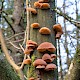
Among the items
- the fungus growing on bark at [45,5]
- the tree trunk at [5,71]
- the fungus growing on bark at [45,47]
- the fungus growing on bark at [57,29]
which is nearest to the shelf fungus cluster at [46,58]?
the fungus growing on bark at [45,47]

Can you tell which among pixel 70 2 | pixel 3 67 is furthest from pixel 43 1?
pixel 70 2

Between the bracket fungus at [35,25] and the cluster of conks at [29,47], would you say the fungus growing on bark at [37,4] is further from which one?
the cluster of conks at [29,47]

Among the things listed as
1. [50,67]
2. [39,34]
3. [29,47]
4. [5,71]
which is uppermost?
[5,71]

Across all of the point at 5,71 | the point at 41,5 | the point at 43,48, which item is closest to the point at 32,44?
the point at 43,48

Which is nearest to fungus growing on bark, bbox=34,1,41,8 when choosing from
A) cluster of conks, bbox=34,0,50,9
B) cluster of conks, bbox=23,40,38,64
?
cluster of conks, bbox=34,0,50,9

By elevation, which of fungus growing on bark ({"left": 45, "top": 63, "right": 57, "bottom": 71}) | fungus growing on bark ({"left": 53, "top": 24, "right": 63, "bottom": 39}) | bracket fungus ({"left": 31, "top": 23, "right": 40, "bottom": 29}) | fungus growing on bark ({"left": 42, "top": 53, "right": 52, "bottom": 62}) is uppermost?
bracket fungus ({"left": 31, "top": 23, "right": 40, "bottom": 29})

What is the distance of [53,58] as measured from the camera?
5.98 feet

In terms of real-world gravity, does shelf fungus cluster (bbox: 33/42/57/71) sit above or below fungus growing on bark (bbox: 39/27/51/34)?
below

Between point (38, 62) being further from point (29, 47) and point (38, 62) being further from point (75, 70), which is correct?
point (75, 70)

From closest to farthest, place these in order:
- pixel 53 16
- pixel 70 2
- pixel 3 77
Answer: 1. pixel 3 77
2. pixel 53 16
3. pixel 70 2

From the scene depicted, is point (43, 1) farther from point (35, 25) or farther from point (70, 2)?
point (70, 2)

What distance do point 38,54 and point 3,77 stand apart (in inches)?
42.5

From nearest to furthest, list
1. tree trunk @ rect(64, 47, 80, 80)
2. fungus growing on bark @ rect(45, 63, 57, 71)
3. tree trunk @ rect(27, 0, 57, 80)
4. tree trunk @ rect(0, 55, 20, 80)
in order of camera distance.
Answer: tree trunk @ rect(0, 55, 20, 80) < tree trunk @ rect(64, 47, 80, 80) < fungus growing on bark @ rect(45, 63, 57, 71) < tree trunk @ rect(27, 0, 57, 80)

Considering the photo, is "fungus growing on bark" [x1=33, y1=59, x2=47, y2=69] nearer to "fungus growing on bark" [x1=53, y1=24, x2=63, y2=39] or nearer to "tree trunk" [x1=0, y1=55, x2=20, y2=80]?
"fungus growing on bark" [x1=53, y1=24, x2=63, y2=39]
